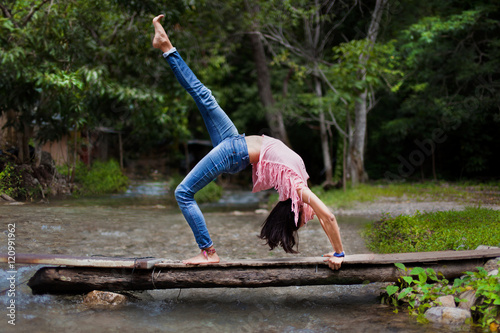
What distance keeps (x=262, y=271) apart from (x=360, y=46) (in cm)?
726

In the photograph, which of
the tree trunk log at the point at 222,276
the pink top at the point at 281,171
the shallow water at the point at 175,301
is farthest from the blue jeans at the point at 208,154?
the shallow water at the point at 175,301

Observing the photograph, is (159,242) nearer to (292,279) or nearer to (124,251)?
(124,251)

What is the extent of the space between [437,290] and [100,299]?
2701 mm

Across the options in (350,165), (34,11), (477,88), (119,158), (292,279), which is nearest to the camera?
(292,279)

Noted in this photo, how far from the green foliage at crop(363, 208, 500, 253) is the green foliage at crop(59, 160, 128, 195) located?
5569 millimetres

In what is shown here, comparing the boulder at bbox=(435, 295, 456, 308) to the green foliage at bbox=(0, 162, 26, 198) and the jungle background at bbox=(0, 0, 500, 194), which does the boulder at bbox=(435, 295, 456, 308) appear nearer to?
the green foliage at bbox=(0, 162, 26, 198)

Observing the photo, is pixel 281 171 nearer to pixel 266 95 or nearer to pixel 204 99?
pixel 204 99

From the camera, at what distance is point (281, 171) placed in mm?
3273

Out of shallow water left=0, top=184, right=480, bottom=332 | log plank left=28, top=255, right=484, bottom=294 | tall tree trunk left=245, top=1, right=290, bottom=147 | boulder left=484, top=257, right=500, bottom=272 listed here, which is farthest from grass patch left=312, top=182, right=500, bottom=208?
log plank left=28, top=255, right=484, bottom=294

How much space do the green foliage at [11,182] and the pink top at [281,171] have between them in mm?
3687

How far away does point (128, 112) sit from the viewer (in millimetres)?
9977

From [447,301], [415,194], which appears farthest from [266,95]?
[447,301]

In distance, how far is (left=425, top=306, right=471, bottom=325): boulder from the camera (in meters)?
3.05

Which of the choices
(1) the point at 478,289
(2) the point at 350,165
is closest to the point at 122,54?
(2) the point at 350,165
